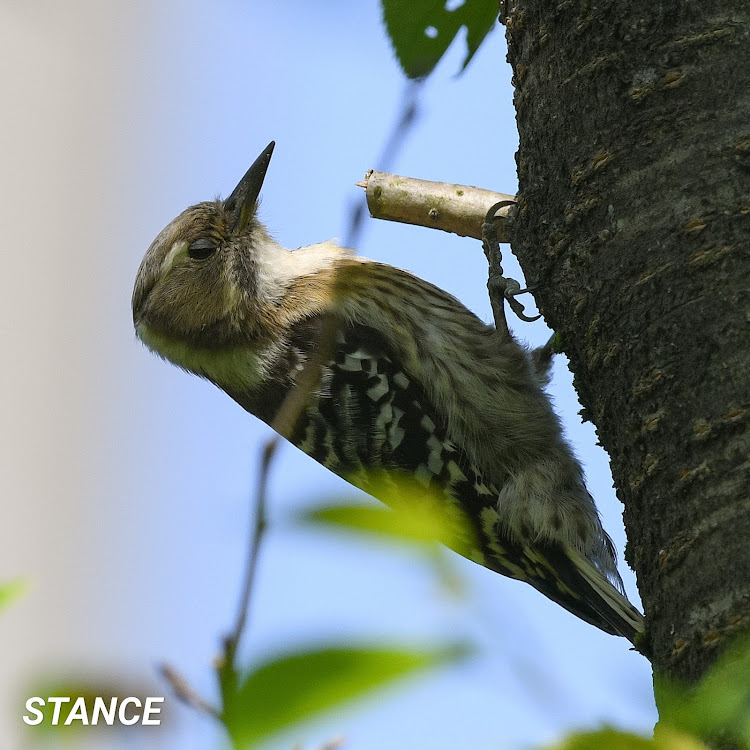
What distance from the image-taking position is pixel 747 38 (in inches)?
82.9

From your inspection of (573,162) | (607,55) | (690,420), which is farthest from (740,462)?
(607,55)

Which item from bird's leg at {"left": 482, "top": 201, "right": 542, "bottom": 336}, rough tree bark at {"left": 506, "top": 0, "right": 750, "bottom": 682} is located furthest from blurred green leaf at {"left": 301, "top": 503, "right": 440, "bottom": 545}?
bird's leg at {"left": 482, "top": 201, "right": 542, "bottom": 336}

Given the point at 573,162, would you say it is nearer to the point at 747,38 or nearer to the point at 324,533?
the point at 747,38

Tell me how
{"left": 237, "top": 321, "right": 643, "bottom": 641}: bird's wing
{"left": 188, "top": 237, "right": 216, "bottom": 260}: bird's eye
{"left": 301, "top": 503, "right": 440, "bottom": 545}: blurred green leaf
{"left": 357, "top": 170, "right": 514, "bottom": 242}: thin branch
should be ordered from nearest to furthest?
{"left": 301, "top": 503, "right": 440, "bottom": 545}: blurred green leaf, {"left": 357, "top": 170, "right": 514, "bottom": 242}: thin branch, {"left": 237, "top": 321, "right": 643, "bottom": 641}: bird's wing, {"left": 188, "top": 237, "right": 216, "bottom": 260}: bird's eye

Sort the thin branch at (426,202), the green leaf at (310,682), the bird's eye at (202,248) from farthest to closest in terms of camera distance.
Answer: the bird's eye at (202,248), the thin branch at (426,202), the green leaf at (310,682)

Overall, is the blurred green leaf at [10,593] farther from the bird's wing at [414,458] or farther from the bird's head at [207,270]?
the bird's head at [207,270]

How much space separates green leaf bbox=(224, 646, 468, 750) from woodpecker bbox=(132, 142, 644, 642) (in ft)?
9.52

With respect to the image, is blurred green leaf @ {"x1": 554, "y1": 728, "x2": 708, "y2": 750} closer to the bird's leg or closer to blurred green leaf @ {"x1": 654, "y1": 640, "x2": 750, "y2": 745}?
blurred green leaf @ {"x1": 654, "y1": 640, "x2": 750, "y2": 745}

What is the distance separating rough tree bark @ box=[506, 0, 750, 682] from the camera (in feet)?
5.94

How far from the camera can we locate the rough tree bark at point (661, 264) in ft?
5.94

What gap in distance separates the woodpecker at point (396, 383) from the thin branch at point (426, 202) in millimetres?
530

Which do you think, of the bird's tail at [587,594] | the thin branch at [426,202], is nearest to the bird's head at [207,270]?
the thin branch at [426,202]

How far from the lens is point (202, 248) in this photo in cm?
466

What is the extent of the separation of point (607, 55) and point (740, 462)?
3.51ft
